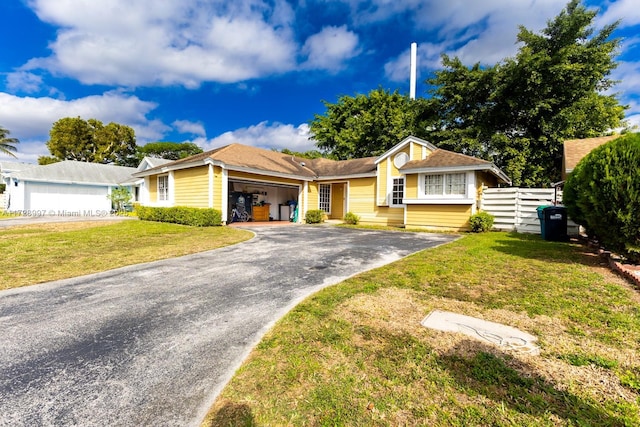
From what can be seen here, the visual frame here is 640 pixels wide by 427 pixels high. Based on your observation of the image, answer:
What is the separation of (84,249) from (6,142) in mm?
37802

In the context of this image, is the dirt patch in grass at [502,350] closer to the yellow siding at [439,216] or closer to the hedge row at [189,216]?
the yellow siding at [439,216]

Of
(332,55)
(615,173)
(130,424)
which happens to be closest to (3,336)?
(130,424)

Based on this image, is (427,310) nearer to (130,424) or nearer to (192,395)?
(192,395)

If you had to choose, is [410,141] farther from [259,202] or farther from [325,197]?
[259,202]

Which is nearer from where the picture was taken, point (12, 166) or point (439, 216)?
point (439, 216)

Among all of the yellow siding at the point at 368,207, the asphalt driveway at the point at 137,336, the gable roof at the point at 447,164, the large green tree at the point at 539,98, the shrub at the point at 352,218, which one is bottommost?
the asphalt driveway at the point at 137,336

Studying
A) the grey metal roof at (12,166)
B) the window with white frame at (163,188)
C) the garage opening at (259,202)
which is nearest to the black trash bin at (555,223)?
the garage opening at (259,202)

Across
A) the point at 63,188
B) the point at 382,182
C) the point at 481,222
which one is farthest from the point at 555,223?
the point at 63,188

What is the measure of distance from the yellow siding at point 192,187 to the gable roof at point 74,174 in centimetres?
1536

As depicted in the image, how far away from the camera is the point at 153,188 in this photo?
1856 centimetres

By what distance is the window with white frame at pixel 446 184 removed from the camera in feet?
39.8

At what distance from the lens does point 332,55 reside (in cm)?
2052

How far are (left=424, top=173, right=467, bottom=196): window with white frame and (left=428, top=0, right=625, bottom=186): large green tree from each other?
853 cm

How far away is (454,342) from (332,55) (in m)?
22.3
